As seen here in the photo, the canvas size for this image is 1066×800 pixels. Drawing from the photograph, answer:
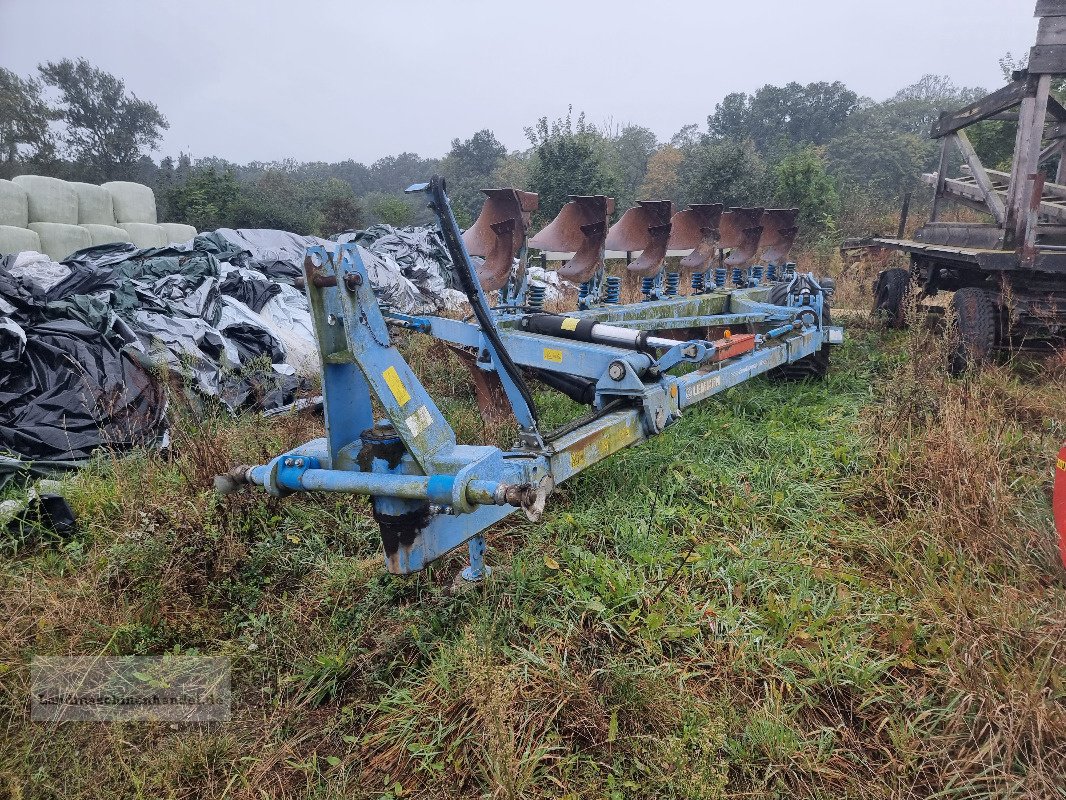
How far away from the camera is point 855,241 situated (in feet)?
29.3

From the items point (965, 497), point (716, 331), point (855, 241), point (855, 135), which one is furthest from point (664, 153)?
point (965, 497)

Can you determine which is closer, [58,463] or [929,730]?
[929,730]

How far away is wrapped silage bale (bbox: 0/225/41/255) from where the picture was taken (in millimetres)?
10602

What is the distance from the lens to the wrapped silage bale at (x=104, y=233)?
13.3 metres

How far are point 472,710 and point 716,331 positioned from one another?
4461 millimetres

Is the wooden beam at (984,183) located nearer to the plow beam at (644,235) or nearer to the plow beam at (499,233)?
the plow beam at (644,235)

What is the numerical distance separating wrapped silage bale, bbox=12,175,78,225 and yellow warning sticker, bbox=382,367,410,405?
14.7 metres

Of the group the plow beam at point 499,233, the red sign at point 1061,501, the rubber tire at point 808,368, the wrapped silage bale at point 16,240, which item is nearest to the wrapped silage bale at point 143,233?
the wrapped silage bale at point 16,240

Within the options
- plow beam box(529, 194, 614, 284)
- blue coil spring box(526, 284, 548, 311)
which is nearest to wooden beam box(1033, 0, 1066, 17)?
plow beam box(529, 194, 614, 284)

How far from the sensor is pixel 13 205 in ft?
39.8

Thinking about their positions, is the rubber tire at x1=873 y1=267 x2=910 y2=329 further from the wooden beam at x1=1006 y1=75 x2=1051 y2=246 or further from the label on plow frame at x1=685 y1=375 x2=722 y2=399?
the label on plow frame at x1=685 y1=375 x2=722 y2=399

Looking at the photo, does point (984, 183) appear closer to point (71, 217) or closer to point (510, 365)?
point (510, 365)

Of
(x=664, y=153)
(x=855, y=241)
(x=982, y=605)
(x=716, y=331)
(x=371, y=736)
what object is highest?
(x=664, y=153)

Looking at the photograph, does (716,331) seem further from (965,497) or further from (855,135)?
(855,135)
